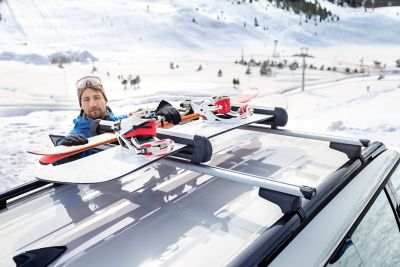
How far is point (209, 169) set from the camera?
1525 millimetres

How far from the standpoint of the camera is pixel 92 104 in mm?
3129

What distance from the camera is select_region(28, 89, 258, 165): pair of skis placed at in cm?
165

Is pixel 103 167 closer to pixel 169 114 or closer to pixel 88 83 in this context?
pixel 169 114

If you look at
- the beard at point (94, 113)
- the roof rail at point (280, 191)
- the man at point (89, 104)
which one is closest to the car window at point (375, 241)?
the roof rail at point (280, 191)

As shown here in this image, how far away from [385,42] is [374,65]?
131 inches

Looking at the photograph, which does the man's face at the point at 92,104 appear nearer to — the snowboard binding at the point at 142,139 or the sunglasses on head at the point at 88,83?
the sunglasses on head at the point at 88,83

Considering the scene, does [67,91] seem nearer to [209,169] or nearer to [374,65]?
[209,169]

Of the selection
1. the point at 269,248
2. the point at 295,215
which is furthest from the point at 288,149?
the point at 269,248

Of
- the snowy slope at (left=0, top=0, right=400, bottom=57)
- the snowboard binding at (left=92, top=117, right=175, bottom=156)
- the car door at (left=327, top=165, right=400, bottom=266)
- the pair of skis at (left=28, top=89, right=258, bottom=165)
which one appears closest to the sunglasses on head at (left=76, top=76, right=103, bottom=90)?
the pair of skis at (left=28, top=89, right=258, bottom=165)

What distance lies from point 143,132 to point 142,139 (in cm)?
4

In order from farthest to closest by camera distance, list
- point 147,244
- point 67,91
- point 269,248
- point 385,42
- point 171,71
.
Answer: point 385,42, point 171,71, point 67,91, point 147,244, point 269,248

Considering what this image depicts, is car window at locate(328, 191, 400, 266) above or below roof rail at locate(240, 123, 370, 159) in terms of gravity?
below

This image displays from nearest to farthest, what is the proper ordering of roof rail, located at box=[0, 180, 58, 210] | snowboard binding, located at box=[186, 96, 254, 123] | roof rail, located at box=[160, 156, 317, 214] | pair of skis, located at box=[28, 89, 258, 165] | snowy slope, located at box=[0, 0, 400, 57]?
roof rail, located at box=[160, 156, 317, 214] → roof rail, located at box=[0, 180, 58, 210] → pair of skis, located at box=[28, 89, 258, 165] → snowboard binding, located at box=[186, 96, 254, 123] → snowy slope, located at box=[0, 0, 400, 57]

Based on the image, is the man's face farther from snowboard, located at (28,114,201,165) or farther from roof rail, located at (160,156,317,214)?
roof rail, located at (160,156,317,214)
